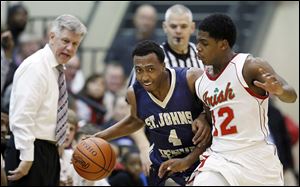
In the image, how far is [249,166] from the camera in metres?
5.39

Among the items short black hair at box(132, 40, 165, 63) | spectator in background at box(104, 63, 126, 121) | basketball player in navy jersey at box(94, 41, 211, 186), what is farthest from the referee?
spectator in background at box(104, 63, 126, 121)

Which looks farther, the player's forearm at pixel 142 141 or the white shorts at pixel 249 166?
the player's forearm at pixel 142 141

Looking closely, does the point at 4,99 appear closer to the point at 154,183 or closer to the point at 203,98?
the point at 154,183

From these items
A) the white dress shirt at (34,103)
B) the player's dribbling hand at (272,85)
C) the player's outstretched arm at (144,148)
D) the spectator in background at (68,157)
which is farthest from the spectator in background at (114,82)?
the player's dribbling hand at (272,85)

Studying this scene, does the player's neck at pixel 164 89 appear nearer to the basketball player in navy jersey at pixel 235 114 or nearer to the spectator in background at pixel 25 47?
the basketball player in navy jersey at pixel 235 114

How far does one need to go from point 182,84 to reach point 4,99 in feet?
8.43

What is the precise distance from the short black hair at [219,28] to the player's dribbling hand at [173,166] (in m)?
0.96

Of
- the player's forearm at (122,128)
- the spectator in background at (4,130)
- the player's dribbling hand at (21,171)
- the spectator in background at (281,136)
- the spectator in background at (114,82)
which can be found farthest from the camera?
the spectator in background at (114,82)

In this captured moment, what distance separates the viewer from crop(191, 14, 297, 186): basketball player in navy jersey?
17.6ft

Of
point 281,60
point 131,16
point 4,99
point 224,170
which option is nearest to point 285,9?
point 281,60

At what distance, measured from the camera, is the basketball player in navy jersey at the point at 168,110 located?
595 centimetres

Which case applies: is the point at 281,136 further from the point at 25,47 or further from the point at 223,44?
the point at 223,44

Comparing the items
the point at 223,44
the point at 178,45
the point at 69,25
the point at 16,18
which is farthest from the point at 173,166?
the point at 16,18

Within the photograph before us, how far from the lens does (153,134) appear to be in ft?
20.7
